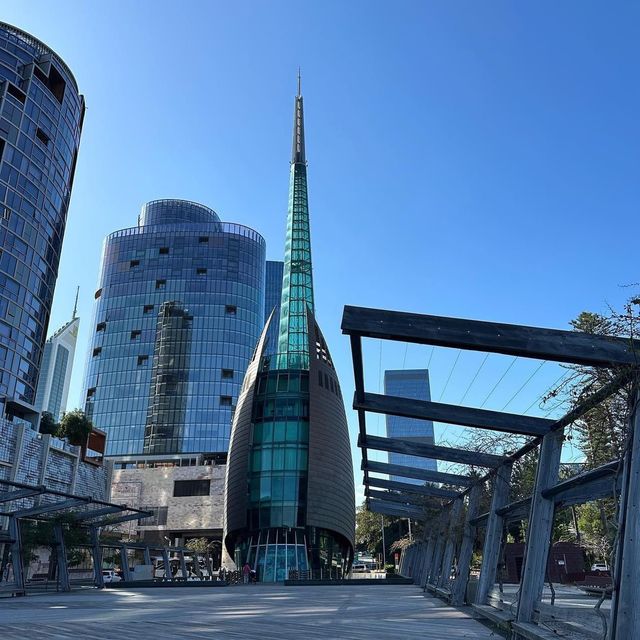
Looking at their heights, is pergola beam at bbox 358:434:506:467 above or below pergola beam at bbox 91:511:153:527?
above

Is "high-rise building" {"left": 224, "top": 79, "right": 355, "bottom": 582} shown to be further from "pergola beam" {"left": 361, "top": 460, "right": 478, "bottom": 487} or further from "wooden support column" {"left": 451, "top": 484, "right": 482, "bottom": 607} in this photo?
"wooden support column" {"left": 451, "top": 484, "right": 482, "bottom": 607}

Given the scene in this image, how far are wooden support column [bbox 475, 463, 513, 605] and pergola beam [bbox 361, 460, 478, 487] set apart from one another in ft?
10.8

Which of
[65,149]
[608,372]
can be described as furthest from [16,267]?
[608,372]

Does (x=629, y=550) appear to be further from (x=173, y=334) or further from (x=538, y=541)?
(x=173, y=334)

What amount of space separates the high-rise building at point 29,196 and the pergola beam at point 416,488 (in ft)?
120

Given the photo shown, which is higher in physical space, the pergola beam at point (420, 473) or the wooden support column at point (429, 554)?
the pergola beam at point (420, 473)

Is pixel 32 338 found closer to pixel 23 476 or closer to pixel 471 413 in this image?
pixel 23 476

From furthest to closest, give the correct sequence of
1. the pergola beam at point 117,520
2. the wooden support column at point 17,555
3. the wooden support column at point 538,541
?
1. the pergola beam at point 117,520
2. the wooden support column at point 17,555
3. the wooden support column at point 538,541

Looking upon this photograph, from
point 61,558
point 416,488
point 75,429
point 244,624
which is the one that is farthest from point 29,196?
point 244,624

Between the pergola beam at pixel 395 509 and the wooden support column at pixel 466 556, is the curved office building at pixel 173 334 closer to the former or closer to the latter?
the pergola beam at pixel 395 509

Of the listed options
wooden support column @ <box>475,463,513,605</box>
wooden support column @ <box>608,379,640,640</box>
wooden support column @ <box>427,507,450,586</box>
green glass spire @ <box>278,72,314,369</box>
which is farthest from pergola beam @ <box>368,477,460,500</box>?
green glass spire @ <box>278,72,314,369</box>

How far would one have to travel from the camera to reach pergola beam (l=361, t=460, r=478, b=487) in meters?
14.8

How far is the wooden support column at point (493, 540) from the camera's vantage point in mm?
10469

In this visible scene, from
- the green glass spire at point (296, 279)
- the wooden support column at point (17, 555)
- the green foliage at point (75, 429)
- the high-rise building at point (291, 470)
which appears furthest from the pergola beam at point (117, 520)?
the green foliage at point (75, 429)
